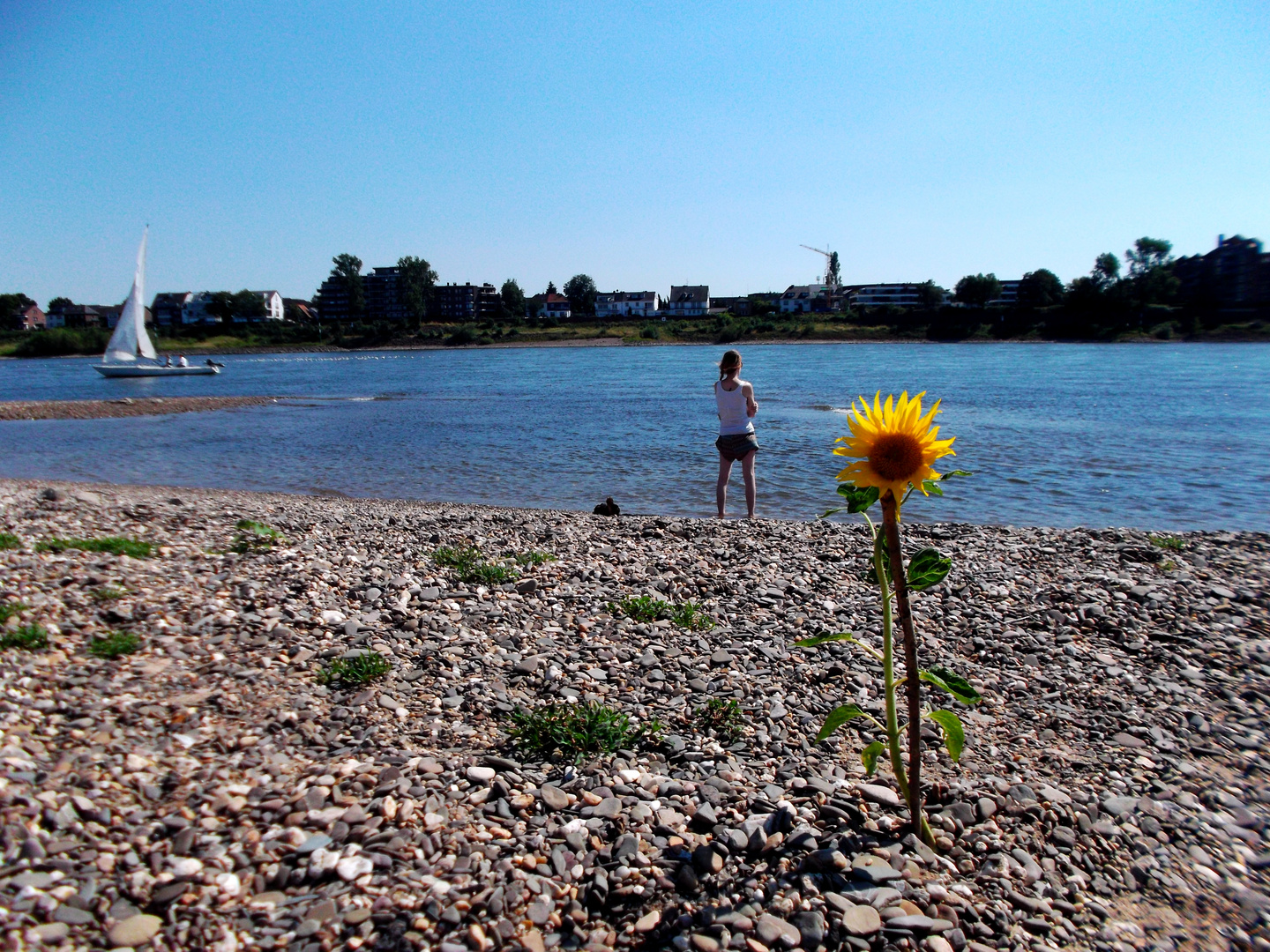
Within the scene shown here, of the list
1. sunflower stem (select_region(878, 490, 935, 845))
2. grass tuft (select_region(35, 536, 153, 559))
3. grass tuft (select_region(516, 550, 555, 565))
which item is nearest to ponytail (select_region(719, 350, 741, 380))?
grass tuft (select_region(516, 550, 555, 565))

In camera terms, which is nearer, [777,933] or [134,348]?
[777,933]

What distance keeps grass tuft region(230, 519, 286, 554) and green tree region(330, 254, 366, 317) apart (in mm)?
170921

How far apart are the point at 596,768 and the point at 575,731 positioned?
0.32m

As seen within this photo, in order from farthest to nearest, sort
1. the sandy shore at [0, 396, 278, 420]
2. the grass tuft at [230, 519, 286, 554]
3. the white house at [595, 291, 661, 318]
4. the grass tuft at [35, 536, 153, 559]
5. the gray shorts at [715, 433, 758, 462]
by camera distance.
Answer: the white house at [595, 291, 661, 318]
the sandy shore at [0, 396, 278, 420]
the gray shorts at [715, 433, 758, 462]
the grass tuft at [230, 519, 286, 554]
the grass tuft at [35, 536, 153, 559]

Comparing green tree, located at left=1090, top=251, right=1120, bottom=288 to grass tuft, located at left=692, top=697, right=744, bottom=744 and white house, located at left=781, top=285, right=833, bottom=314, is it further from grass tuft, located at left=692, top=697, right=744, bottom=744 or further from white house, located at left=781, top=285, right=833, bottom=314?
grass tuft, located at left=692, top=697, right=744, bottom=744

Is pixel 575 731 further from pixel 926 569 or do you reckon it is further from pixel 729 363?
pixel 729 363

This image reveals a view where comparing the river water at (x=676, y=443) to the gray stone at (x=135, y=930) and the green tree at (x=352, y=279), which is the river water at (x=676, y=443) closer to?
the gray stone at (x=135, y=930)

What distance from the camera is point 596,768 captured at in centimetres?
409

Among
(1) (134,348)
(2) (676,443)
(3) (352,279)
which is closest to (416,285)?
(3) (352,279)

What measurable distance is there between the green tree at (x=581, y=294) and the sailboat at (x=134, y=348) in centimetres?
12525

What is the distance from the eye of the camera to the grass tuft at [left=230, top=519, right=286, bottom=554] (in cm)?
759

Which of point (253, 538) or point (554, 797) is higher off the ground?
point (253, 538)

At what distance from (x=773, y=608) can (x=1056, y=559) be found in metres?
3.74

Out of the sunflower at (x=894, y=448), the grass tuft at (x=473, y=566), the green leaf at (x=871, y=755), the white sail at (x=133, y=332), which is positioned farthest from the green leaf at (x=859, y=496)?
the white sail at (x=133, y=332)
